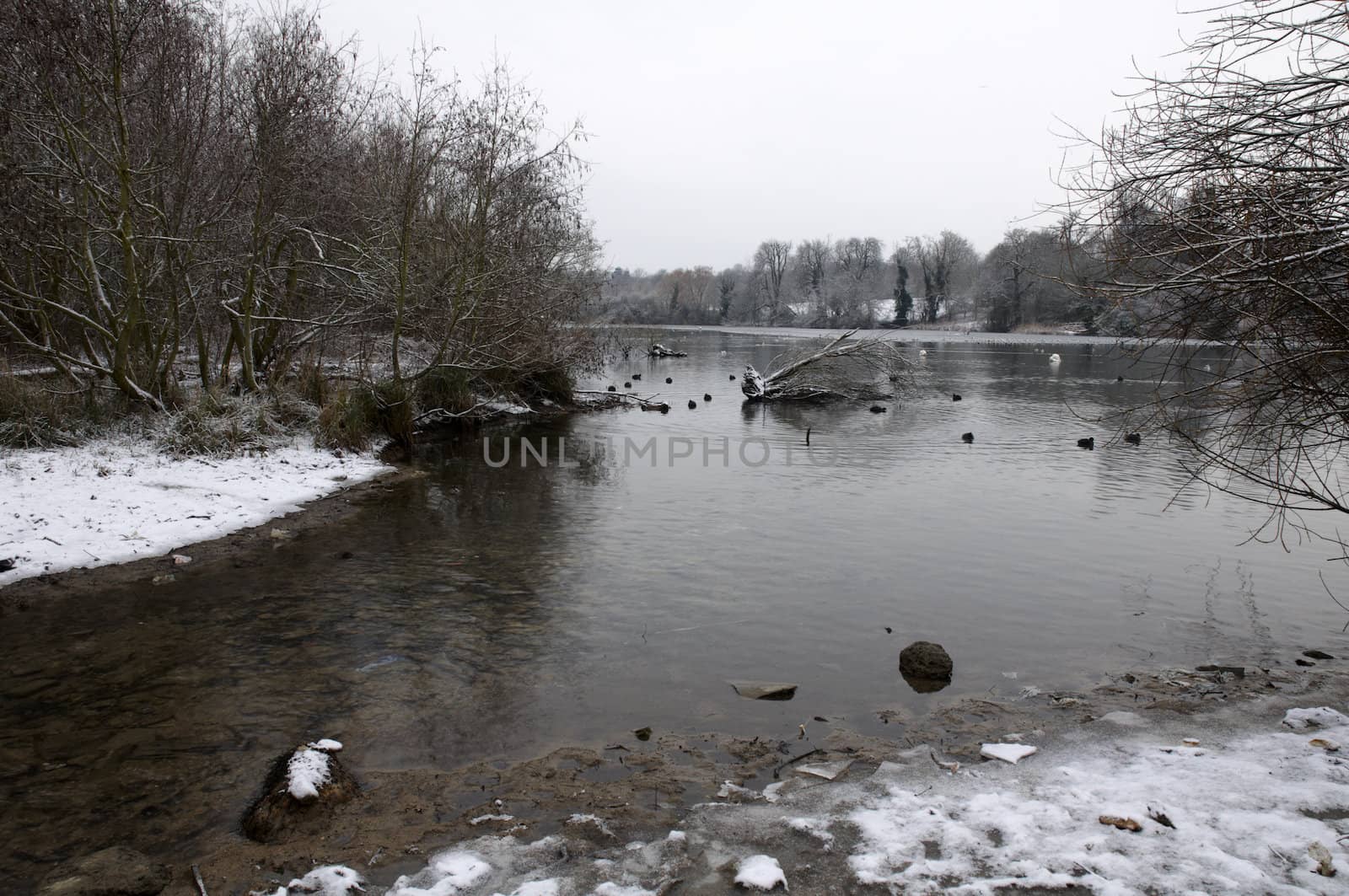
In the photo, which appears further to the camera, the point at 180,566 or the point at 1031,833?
the point at 180,566

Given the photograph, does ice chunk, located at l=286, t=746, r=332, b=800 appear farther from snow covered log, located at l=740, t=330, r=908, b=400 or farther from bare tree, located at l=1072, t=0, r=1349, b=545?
snow covered log, located at l=740, t=330, r=908, b=400

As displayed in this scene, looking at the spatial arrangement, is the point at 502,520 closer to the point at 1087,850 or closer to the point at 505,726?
the point at 505,726

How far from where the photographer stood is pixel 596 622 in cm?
921

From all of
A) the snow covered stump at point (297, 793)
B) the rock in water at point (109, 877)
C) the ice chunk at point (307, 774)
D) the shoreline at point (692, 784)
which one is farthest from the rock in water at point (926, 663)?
the rock in water at point (109, 877)

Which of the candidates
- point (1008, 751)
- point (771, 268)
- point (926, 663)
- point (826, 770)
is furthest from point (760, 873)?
point (771, 268)

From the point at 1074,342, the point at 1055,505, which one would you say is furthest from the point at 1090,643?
the point at 1074,342

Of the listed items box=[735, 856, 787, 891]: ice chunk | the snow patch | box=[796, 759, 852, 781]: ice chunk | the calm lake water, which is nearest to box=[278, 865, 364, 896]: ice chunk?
the calm lake water

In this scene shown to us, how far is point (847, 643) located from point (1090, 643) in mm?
2510

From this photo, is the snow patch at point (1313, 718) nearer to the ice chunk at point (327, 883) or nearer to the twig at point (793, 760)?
the twig at point (793, 760)

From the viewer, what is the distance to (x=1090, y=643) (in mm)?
8648

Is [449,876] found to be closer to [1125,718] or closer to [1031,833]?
[1031,833]

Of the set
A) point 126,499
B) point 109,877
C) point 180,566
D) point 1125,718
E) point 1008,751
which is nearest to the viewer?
point 109,877

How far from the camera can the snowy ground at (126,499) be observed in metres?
10.3

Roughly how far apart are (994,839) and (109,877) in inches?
194
